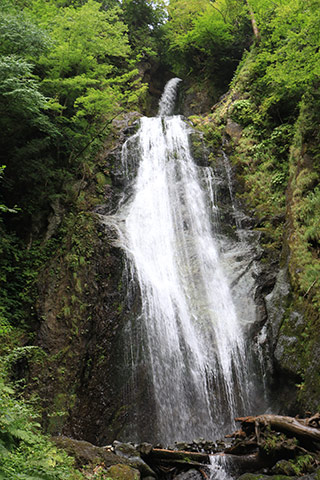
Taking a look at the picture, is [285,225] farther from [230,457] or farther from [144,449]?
[144,449]

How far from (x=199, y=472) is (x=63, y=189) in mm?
9439

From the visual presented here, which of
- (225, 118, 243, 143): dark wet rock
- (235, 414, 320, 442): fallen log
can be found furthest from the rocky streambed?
(225, 118, 243, 143): dark wet rock

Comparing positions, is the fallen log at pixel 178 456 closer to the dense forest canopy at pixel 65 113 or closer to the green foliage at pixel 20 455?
the green foliage at pixel 20 455

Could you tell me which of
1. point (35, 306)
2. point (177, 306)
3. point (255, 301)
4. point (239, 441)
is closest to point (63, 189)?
point (35, 306)

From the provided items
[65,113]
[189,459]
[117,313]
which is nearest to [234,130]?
[65,113]

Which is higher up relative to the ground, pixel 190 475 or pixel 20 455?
pixel 20 455

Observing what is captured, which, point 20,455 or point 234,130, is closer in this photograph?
point 20,455

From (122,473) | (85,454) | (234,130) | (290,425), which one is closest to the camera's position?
(122,473)

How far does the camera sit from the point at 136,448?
5.68 meters

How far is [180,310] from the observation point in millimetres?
8555

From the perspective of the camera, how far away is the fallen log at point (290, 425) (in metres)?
4.93

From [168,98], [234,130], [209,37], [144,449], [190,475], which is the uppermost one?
[209,37]

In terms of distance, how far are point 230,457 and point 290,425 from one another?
1184mm

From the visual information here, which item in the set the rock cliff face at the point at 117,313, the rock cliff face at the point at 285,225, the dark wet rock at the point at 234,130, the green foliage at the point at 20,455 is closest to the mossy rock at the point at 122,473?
the green foliage at the point at 20,455
